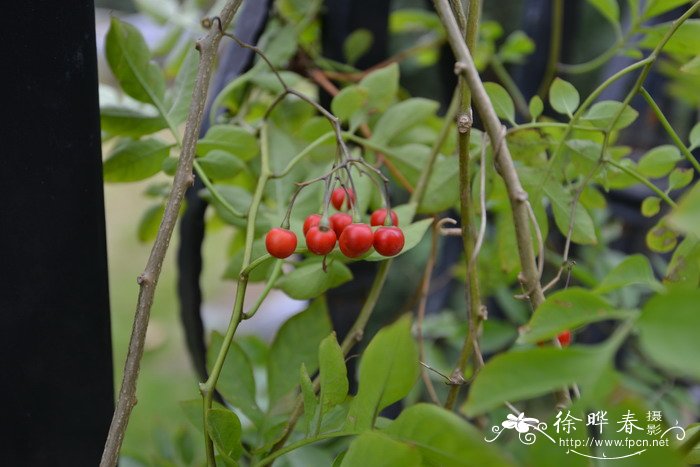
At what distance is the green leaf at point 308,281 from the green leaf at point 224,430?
0.10 meters

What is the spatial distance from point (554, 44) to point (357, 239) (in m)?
0.59

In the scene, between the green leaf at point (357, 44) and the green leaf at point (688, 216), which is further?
the green leaf at point (357, 44)

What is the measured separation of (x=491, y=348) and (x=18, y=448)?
2.01ft

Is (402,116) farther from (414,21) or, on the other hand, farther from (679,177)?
(414,21)

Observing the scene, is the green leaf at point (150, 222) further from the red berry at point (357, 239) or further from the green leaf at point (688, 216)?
the green leaf at point (688, 216)

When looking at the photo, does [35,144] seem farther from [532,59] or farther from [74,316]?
[532,59]

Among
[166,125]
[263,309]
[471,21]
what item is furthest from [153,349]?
[471,21]

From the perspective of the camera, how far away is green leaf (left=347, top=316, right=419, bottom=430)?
0.28 meters

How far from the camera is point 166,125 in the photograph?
20.4 inches

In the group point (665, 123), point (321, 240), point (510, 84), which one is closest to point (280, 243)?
point (321, 240)

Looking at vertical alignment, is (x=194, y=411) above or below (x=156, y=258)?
below

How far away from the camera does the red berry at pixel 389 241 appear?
397 millimetres

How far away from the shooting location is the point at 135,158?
0.52 meters

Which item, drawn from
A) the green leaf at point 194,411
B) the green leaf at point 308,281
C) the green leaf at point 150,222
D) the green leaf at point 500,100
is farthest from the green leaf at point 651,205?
the green leaf at point 150,222
